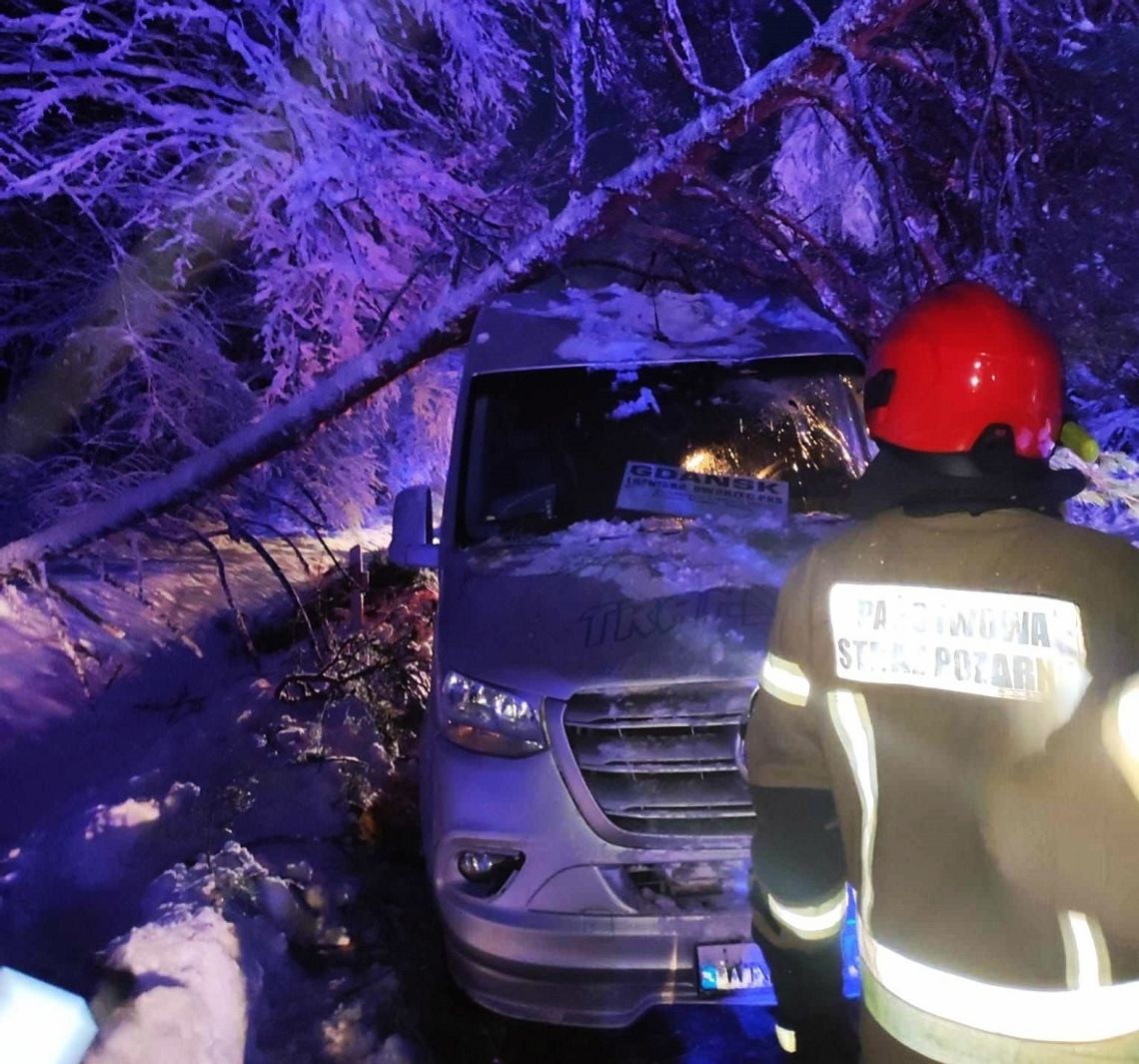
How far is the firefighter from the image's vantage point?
1.34m

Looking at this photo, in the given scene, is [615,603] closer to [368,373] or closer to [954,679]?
[954,679]

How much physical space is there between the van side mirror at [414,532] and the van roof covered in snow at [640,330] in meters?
0.66

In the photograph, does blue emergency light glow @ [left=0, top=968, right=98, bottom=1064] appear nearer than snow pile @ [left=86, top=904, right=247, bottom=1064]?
Yes

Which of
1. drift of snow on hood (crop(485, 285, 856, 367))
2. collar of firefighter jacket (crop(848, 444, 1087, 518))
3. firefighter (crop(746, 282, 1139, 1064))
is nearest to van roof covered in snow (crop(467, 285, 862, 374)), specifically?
drift of snow on hood (crop(485, 285, 856, 367))

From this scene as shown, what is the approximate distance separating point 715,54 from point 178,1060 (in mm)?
15111

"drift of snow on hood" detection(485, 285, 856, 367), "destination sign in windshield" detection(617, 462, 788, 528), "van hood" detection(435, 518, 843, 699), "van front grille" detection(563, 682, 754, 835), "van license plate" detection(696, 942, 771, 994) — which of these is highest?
"drift of snow on hood" detection(485, 285, 856, 367)

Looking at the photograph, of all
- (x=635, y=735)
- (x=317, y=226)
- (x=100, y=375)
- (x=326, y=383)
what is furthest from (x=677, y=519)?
(x=100, y=375)

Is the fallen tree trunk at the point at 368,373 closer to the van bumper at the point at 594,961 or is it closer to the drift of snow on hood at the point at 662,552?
the drift of snow on hood at the point at 662,552

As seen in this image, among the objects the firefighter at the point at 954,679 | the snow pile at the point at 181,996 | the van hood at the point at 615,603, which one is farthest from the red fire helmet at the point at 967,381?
the snow pile at the point at 181,996

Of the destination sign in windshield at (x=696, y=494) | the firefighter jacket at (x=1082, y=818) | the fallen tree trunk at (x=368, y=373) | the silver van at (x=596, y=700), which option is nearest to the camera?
the firefighter jacket at (x=1082, y=818)

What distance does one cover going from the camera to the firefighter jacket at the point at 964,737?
1.34 metres

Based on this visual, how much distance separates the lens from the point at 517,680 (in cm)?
279

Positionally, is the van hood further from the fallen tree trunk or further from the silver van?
the fallen tree trunk

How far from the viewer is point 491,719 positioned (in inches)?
111
